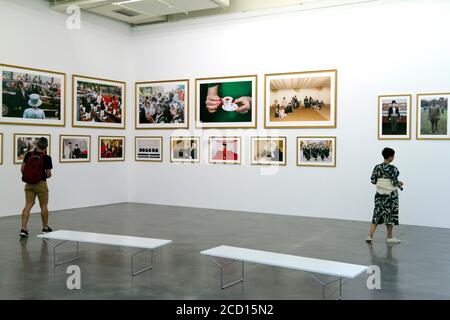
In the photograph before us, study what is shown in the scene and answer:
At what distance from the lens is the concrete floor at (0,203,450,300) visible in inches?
Answer: 294

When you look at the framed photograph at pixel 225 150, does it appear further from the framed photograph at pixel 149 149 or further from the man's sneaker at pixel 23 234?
the man's sneaker at pixel 23 234

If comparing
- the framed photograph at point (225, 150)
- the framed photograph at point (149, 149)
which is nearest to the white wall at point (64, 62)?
the framed photograph at point (149, 149)

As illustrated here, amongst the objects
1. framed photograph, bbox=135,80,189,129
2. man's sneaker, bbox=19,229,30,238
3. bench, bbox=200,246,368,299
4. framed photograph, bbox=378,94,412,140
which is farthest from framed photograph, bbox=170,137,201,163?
bench, bbox=200,246,368,299

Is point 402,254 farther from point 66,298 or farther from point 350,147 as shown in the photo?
point 66,298

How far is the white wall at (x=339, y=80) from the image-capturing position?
14.2 metres

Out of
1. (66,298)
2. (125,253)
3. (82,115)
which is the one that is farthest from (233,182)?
(66,298)

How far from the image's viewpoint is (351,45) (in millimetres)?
15328

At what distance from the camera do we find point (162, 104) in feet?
62.1

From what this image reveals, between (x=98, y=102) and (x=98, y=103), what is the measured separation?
38mm

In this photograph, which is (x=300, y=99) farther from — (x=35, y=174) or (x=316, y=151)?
(x=35, y=174)

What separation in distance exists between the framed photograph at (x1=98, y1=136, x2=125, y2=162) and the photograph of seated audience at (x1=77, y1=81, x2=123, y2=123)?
734 millimetres

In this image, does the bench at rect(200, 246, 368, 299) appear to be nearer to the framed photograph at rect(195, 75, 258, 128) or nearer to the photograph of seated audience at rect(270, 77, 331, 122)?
the photograph of seated audience at rect(270, 77, 331, 122)

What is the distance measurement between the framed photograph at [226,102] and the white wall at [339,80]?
0.27 metres

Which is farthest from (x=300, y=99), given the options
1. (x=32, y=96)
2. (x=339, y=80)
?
(x=32, y=96)
